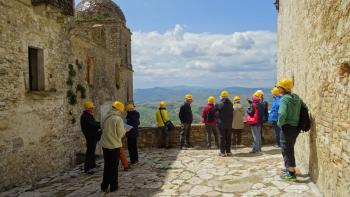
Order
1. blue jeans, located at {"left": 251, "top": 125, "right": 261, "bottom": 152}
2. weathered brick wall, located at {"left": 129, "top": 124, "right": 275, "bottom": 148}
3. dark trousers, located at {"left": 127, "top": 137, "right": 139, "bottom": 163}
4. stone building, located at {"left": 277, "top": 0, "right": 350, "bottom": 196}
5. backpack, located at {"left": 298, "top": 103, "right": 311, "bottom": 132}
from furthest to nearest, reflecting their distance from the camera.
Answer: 1. weathered brick wall, located at {"left": 129, "top": 124, "right": 275, "bottom": 148}
2. blue jeans, located at {"left": 251, "top": 125, "right": 261, "bottom": 152}
3. dark trousers, located at {"left": 127, "top": 137, "right": 139, "bottom": 163}
4. backpack, located at {"left": 298, "top": 103, "right": 311, "bottom": 132}
5. stone building, located at {"left": 277, "top": 0, "right": 350, "bottom": 196}

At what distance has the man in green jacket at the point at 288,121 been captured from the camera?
7344 millimetres

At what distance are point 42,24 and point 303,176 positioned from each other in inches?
303

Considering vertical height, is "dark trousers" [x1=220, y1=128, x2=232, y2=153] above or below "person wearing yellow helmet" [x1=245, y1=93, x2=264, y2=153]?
below

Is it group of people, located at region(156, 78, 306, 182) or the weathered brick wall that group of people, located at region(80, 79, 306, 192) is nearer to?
group of people, located at region(156, 78, 306, 182)

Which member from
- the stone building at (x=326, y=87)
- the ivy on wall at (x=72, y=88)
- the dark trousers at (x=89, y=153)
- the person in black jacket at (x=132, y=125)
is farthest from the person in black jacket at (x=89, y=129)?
the stone building at (x=326, y=87)

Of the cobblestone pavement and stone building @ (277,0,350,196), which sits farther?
the cobblestone pavement

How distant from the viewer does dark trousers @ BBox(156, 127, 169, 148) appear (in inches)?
572

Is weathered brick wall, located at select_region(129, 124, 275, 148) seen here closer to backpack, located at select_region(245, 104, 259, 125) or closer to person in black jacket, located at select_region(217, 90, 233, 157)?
backpack, located at select_region(245, 104, 259, 125)

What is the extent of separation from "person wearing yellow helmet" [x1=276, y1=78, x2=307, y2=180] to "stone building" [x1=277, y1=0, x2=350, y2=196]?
0.32 metres

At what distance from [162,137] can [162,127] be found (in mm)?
607

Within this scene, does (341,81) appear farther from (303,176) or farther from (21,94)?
(21,94)

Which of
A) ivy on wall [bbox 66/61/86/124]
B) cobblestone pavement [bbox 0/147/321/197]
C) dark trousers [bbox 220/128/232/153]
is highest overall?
ivy on wall [bbox 66/61/86/124]

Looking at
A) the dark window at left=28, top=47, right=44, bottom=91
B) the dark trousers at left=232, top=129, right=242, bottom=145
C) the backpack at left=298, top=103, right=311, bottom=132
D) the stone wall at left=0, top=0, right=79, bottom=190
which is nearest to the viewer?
the backpack at left=298, top=103, right=311, bottom=132

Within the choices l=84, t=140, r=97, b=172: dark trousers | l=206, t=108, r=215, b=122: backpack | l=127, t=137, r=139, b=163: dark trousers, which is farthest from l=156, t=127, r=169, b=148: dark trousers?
l=84, t=140, r=97, b=172: dark trousers
